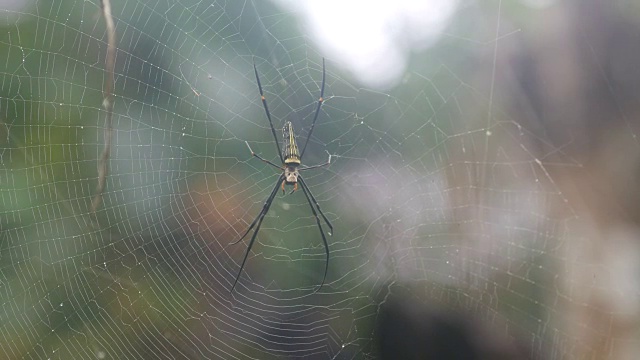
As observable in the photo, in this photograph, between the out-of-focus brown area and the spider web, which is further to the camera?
the spider web

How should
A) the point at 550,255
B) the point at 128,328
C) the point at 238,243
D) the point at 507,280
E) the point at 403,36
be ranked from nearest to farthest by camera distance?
1. the point at 550,255
2. the point at 507,280
3. the point at 238,243
4. the point at 128,328
5. the point at 403,36

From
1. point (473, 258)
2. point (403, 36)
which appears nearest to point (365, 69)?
point (403, 36)

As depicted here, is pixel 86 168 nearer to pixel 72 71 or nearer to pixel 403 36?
pixel 72 71

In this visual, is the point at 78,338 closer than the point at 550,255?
No

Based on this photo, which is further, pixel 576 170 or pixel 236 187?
pixel 236 187

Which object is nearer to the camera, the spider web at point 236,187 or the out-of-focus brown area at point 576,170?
the out-of-focus brown area at point 576,170

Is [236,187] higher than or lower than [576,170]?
lower

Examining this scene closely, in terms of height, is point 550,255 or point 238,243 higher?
point 550,255

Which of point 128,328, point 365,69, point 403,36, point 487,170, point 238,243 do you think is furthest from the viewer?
point 403,36
